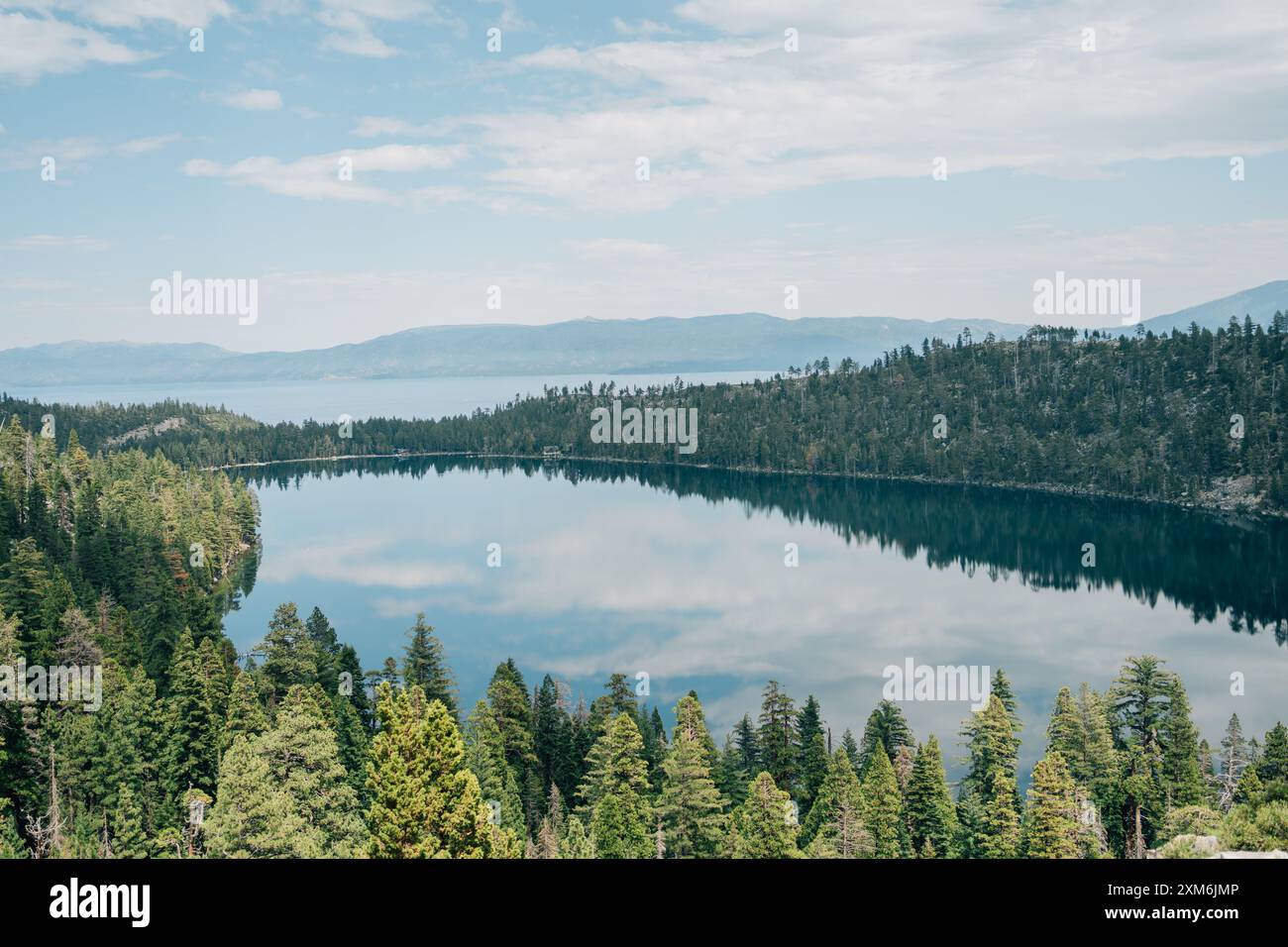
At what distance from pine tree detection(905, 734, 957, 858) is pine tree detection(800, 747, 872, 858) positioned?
2881mm

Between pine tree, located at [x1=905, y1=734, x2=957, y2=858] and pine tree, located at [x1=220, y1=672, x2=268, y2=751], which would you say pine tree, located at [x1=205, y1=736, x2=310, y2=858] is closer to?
pine tree, located at [x1=220, y1=672, x2=268, y2=751]

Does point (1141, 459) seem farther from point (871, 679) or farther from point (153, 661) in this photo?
point (153, 661)

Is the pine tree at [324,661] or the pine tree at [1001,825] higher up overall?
the pine tree at [324,661]

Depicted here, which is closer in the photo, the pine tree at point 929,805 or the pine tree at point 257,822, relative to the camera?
the pine tree at point 257,822

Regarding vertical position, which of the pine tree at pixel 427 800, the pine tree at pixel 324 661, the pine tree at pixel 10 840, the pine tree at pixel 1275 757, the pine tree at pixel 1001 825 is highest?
the pine tree at pixel 427 800

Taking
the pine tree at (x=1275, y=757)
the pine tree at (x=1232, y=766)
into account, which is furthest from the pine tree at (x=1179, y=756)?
the pine tree at (x=1275, y=757)

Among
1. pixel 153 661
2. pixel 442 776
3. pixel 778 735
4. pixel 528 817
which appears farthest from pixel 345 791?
pixel 153 661

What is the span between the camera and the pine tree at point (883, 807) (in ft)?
147

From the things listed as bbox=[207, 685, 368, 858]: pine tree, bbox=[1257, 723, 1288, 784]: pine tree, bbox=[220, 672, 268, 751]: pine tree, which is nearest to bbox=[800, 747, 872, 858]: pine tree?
bbox=[207, 685, 368, 858]: pine tree

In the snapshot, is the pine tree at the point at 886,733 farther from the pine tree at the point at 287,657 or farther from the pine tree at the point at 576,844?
the pine tree at the point at 287,657

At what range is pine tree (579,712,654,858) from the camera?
142 feet

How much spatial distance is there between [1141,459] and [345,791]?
196 m

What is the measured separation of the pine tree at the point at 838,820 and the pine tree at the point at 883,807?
764mm
